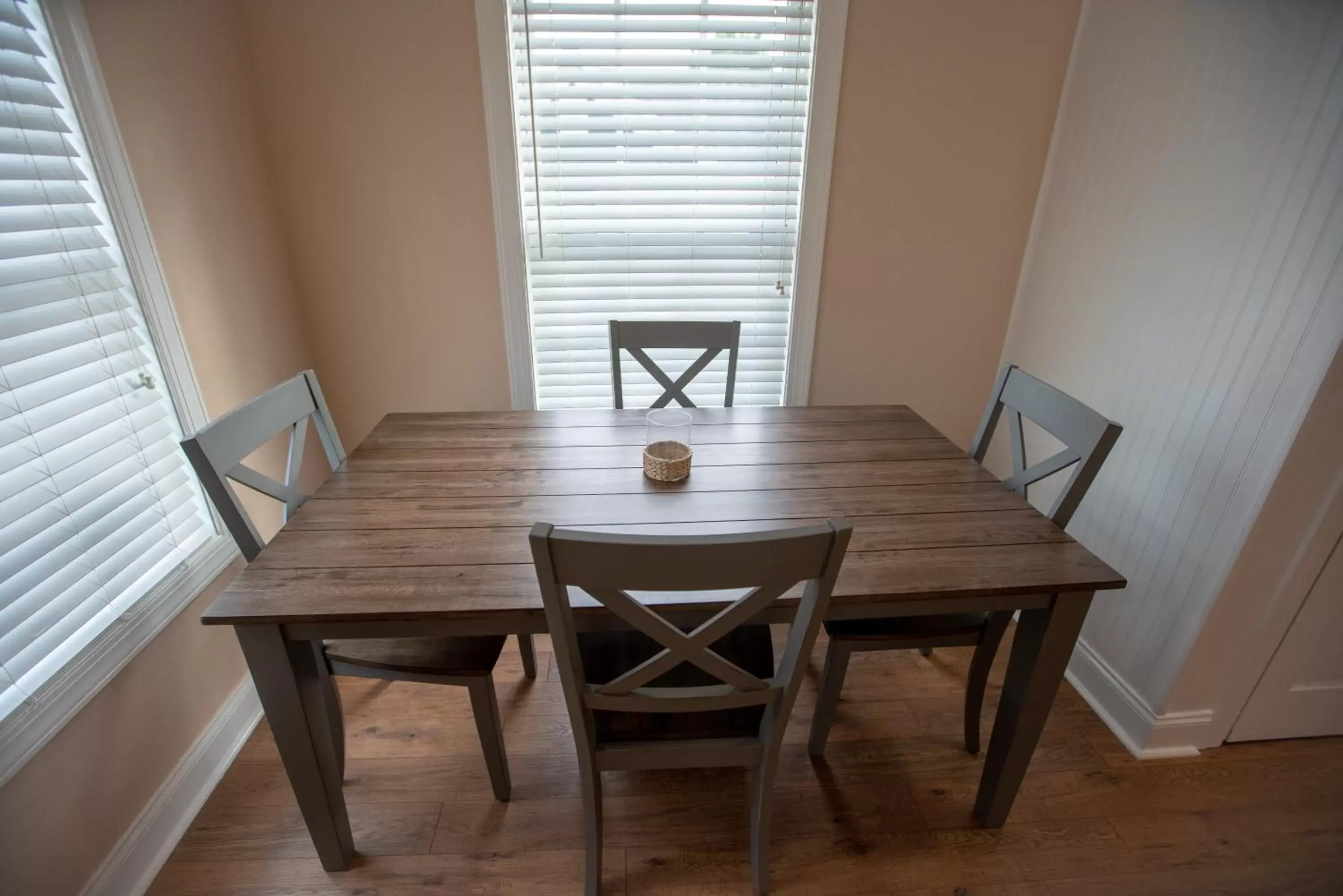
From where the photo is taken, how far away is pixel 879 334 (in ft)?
7.29

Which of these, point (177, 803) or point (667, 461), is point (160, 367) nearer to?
point (177, 803)

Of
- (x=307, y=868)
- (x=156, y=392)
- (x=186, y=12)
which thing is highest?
(x=186, y=12)

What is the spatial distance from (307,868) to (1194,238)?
2665 mm

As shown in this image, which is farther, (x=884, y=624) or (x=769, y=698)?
(x=884, y=624)

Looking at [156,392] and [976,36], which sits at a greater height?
[976,36]

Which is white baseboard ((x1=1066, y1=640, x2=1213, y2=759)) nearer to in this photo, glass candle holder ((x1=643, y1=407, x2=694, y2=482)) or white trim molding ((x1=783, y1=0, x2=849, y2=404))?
white trim molding ((x1=783, y1=0, x2=849, y2=404))

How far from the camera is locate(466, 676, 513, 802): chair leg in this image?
1.24 metres

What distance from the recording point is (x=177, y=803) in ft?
4.37

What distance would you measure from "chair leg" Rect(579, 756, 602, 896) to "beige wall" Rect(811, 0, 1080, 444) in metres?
1.69

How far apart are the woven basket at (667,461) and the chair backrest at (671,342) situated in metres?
0.51

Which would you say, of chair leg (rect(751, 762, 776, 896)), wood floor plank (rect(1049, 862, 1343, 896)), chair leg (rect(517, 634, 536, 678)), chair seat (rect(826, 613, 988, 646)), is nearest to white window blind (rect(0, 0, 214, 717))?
chair leg (rect(517, 634, 536, 678))

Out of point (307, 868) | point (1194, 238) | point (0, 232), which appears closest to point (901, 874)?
point (307, 868)

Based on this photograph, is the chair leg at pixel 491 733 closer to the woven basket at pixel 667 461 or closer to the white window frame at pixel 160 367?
the woven basket at pixel 667 461

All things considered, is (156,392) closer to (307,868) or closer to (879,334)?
(307,868)
